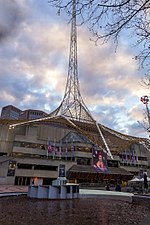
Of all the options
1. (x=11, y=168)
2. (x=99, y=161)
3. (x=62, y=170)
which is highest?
(x=99, y=161)

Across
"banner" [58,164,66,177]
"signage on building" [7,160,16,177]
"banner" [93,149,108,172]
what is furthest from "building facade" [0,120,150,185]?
"banner" [93,149,108,172]

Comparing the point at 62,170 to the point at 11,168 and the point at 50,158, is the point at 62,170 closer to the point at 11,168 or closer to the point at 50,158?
the point at 50,158

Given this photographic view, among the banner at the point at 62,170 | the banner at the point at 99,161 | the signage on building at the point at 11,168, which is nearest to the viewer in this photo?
the signage on building at the point at 11,168

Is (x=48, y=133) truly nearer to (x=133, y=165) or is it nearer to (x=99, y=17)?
(x=133, y=165)

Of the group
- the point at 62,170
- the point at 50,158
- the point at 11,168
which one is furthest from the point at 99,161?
the point at 11,168

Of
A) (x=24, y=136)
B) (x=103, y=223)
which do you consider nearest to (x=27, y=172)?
(x=24, y=136)

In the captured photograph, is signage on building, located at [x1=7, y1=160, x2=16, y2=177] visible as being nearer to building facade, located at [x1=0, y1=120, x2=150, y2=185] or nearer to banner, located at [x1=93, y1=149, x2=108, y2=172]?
building facade, located at [x1=0, y1=120, x2=150, y2=185]

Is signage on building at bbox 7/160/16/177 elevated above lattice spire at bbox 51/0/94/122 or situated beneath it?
situated beneath

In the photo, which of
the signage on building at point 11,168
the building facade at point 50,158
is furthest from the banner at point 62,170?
the signage on building at point 11,168

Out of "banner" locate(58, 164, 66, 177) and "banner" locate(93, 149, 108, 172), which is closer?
"banner" locate(58, 164, 66, 177)

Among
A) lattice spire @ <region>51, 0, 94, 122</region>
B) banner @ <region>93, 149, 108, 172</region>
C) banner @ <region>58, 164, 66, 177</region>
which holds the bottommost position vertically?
banner @ <region>58, 164, 66, 177</region>

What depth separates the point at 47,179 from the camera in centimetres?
4578

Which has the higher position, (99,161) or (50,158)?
(50,158)

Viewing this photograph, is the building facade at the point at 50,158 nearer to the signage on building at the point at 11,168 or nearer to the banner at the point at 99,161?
the signage on building at the point at 11,168
